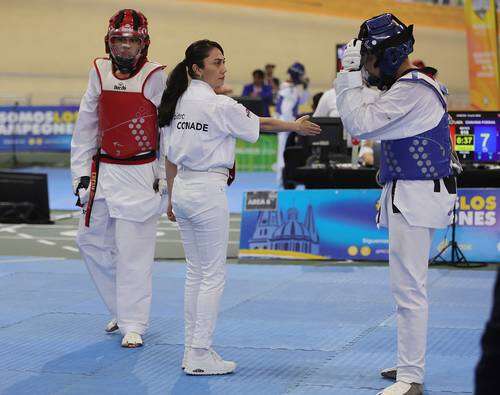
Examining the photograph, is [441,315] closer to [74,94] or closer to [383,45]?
[383,45]

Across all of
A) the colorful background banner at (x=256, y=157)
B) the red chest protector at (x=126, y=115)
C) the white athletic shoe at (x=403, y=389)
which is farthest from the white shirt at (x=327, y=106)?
the colorful background banner at (x=256, y=157)

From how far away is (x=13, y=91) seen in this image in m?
24.6

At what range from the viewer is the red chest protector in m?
6.77

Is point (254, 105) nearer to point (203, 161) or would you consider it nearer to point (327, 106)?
point (327, 106)

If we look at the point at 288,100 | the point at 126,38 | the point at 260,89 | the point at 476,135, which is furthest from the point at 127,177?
the point at 260,89

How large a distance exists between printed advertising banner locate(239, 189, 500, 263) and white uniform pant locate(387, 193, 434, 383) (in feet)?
16.2

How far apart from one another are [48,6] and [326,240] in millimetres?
16651

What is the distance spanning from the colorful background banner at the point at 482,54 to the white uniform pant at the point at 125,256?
44.0 ft

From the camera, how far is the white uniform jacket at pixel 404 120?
5.25 metres

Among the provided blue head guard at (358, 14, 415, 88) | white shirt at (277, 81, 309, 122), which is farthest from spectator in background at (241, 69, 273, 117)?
blue head guard at (358, 14, 415, 88)

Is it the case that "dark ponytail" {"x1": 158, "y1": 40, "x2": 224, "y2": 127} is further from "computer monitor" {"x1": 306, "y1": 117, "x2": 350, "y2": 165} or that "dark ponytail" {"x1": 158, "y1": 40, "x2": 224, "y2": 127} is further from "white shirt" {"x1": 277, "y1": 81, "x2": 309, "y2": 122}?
"white shirt" {"x1": 277, "y1": 81, "x2": 309, "y2": 122}

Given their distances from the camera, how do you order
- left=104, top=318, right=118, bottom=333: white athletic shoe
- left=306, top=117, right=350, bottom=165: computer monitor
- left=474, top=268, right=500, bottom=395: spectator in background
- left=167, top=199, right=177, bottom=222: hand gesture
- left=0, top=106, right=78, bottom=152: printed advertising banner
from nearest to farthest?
left=474, top=268, right=500, bottom=395: spectator in background, left=167, top=199, right=177, bottom=222: hand gesture, left=104, top=318, right=118, bottom=333: white athletic shoe, left=306, top=117, right=350, bottom=165: computer monitor, left=0, top=106, right=78, bottom=152: printed advertising banner

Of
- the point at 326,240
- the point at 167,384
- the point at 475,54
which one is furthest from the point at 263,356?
the point at 475,54

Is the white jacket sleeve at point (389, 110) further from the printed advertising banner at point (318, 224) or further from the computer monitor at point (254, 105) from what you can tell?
the computer monitor at point (254, 105)
